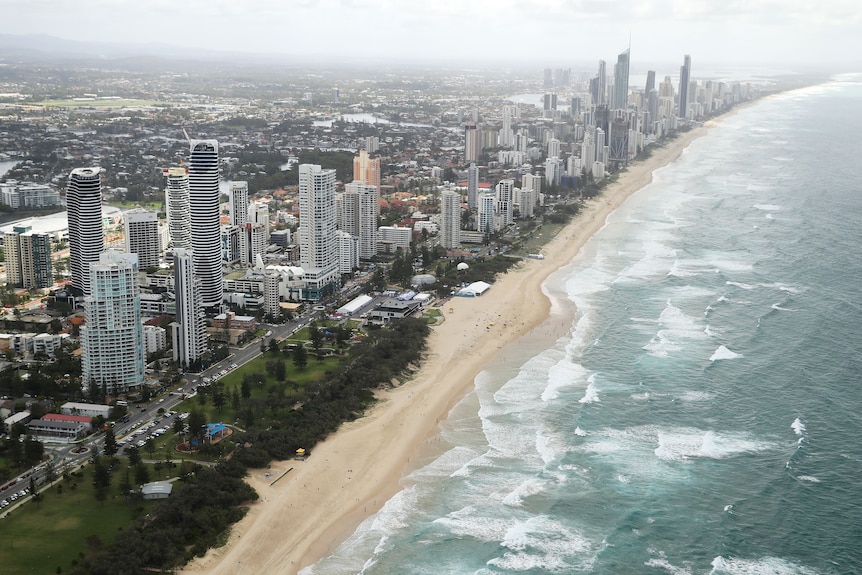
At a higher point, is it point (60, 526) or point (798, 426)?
point (798, 426)

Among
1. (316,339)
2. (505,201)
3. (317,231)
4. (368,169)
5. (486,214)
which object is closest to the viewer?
(316,339)

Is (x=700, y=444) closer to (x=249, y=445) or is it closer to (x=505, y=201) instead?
(x=249, y=445)

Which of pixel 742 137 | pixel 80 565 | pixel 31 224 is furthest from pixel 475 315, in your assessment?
pixel 742 137

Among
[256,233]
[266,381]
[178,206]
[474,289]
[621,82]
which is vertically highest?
[621,82]

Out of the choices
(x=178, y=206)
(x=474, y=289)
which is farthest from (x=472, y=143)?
(x=474, y=289)

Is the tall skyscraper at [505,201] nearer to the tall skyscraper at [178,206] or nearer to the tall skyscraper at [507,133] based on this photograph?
the tall skyscraper at [178,206]

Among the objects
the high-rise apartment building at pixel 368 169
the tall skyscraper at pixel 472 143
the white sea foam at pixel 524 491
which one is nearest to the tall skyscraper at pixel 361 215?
the high-rise apartment building at pixel 368 169
